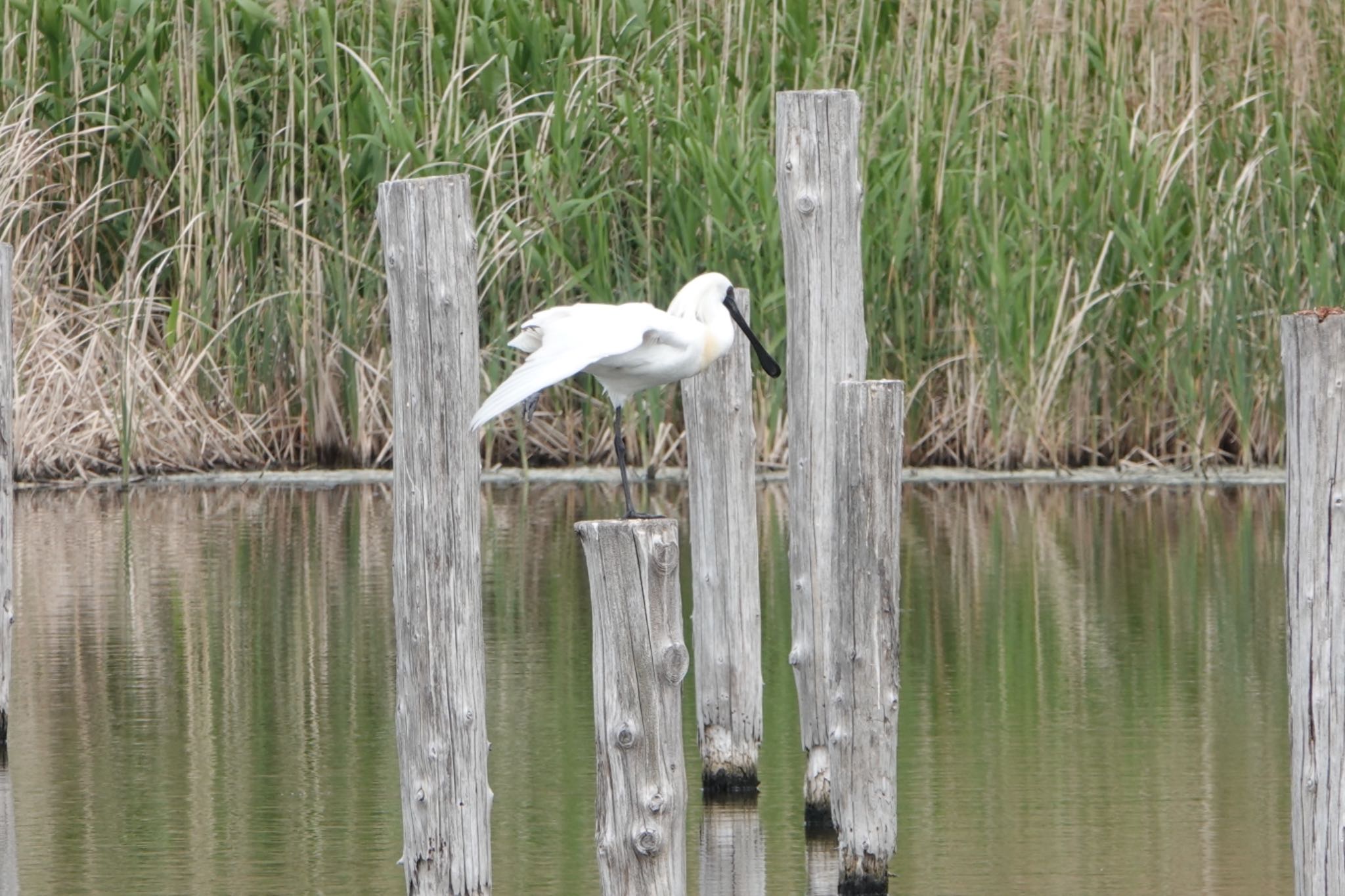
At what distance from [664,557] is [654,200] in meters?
9.14

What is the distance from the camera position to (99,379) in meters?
14.5

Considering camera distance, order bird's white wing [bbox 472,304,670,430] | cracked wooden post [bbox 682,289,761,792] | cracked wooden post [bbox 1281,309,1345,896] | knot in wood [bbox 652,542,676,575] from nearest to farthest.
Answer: cracked wooden post [bbox 1281,309,1345,896] → knot in wood [bbox 652,542,676,575] → bird's white wing [bbox 472,304,670,430] → cracked wooden post [bbox 682,289,761,792]

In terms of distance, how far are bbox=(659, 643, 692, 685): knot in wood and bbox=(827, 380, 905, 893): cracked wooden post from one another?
816 mm

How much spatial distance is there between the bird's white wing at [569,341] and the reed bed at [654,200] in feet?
22.6

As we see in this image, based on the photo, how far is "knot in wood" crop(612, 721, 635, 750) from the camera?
5.45 metres

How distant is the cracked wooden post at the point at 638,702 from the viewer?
537 cm

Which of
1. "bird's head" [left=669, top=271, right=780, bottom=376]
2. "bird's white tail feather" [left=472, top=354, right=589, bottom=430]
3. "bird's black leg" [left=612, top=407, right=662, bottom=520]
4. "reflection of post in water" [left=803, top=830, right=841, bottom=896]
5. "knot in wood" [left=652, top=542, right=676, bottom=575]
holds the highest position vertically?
"bird's head" [left=669, top=271, right=780, bottom=376]

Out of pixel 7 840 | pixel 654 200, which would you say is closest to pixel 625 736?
pixel 7 840

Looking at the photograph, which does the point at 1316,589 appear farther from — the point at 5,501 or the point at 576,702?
the point at 5,501

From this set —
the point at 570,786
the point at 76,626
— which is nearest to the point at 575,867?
the point at 570,786

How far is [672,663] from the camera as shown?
542 centimetres

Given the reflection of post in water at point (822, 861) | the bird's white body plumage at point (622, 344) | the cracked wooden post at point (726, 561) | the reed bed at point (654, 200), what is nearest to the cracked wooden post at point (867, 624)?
the reflection of post in water at point (822, 861)

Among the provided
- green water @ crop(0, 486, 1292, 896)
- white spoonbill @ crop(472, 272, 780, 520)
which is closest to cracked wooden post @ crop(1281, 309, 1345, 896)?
green water @ crop(0, 486, 1292, 896)

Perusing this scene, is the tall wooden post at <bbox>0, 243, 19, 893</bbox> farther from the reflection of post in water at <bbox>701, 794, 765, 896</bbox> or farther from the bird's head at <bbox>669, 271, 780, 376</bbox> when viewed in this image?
the bird's head at <bbox>669, 271, 780, 376</bbox>
